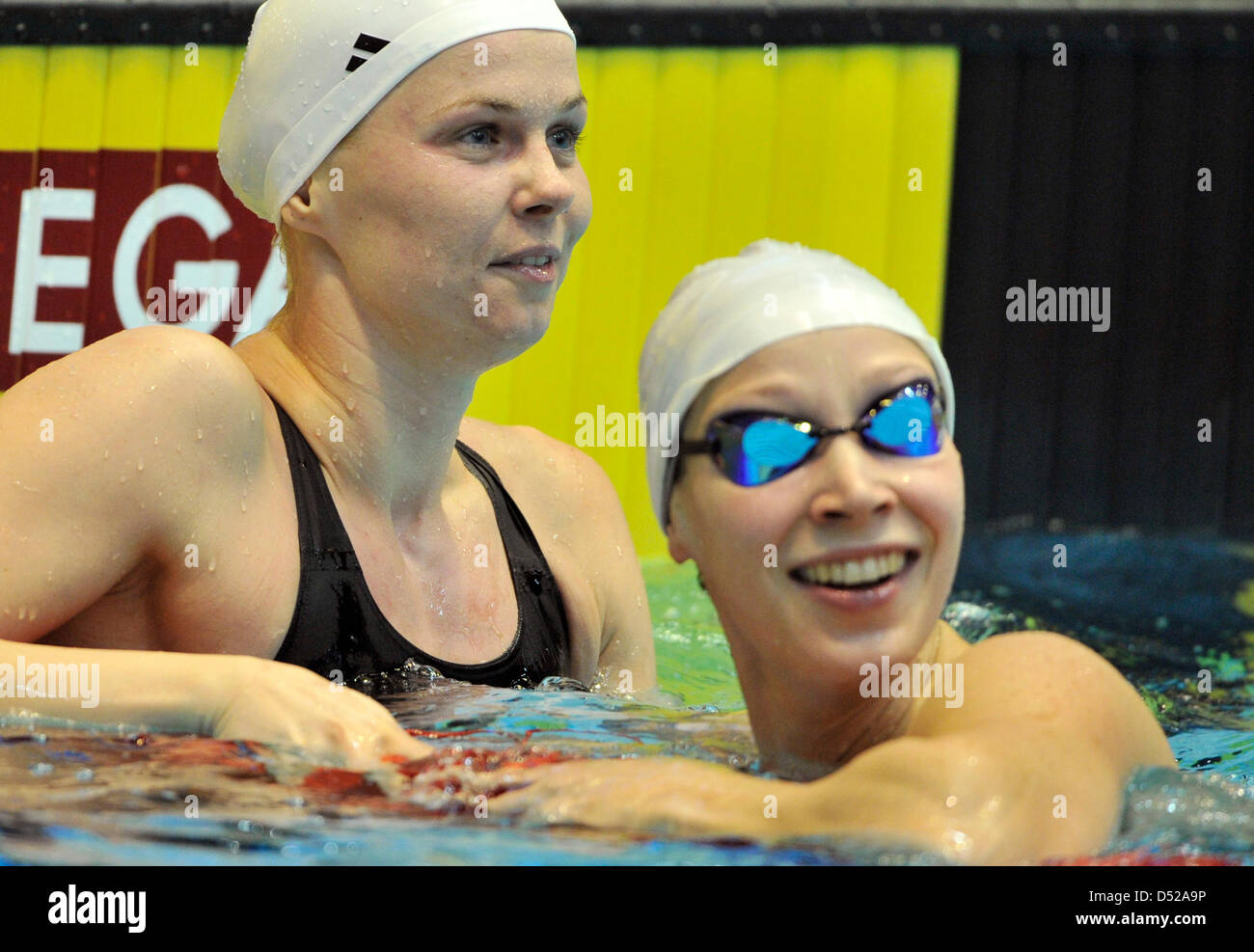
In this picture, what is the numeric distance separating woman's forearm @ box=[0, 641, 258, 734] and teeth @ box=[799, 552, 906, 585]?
2.42ft

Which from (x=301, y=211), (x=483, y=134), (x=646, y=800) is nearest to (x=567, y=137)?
(x=483, y=134)

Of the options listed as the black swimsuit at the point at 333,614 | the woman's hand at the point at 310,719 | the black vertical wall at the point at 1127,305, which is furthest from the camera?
the black vertical wall at the point at 1127,305

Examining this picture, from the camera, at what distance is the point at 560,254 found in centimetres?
232

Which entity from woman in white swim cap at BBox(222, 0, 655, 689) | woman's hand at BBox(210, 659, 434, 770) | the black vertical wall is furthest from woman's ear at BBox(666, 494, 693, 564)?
the black vertical wall

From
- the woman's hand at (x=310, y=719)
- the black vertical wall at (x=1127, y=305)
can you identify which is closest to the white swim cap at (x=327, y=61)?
the woman's hand at (x=310, y=719)

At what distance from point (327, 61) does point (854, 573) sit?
1.33 meters

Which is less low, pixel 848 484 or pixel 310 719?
pixel 848 484

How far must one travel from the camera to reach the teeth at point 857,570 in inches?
56.4

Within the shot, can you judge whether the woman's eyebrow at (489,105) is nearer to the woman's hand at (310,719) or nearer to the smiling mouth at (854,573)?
the woman's hand at (310,719)

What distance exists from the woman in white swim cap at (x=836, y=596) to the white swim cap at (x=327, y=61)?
893mm

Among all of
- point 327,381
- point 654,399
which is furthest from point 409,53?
point 654,399

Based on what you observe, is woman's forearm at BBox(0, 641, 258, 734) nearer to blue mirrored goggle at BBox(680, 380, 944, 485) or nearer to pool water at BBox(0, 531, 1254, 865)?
pool water at BBox(0, 531, 1254, 865)

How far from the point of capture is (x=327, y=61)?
7.49ft

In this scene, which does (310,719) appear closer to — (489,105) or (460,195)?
(460,195)
